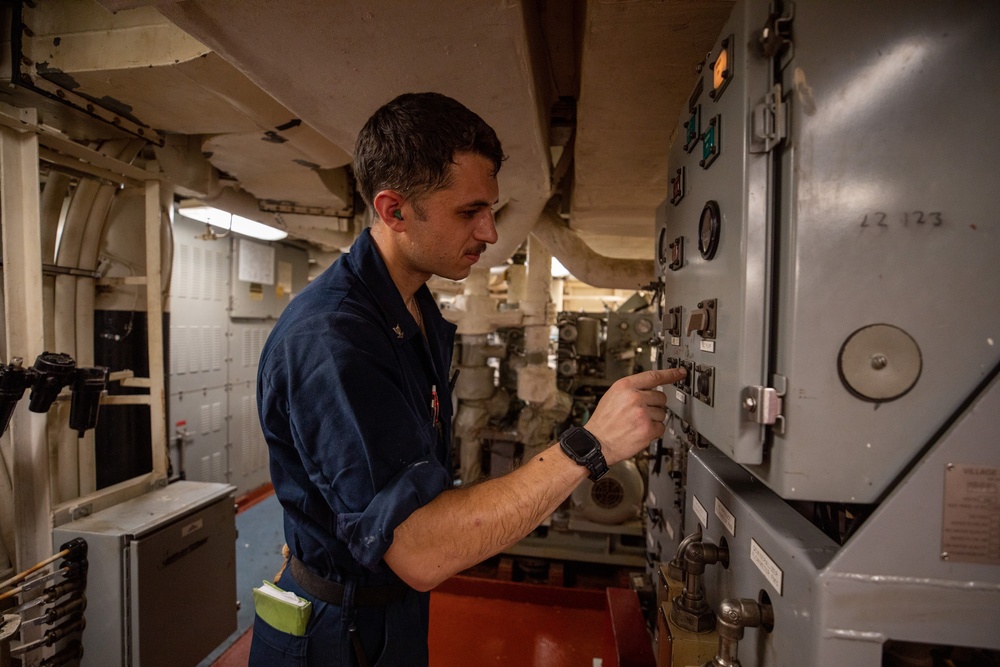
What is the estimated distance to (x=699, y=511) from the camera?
1277 millimetres

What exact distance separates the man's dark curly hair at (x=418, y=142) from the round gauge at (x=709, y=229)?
1.80ft

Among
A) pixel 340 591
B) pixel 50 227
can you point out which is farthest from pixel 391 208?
pixel 50 227

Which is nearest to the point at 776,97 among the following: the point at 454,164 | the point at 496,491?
the point at 454,164

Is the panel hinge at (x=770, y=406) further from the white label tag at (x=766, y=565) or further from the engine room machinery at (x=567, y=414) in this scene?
the engine room machinery at (x=567, y=414)

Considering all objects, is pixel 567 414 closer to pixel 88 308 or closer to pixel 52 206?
pixel 88 308

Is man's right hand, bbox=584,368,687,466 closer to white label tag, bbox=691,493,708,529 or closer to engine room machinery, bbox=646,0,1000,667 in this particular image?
engine room machinery, bbox=646,0,1000,667

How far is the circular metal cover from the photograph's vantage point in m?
0.73

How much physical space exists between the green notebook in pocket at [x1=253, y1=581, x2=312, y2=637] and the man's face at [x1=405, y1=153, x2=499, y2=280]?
0.88 m

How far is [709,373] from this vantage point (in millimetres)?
1005

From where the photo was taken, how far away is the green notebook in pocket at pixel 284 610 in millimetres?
1087

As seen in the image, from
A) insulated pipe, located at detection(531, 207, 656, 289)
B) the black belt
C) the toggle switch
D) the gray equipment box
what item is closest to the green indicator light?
the toggle switch

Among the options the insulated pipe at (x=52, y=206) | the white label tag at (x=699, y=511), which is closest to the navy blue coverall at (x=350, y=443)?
the white label tag at (x=699, y=511)

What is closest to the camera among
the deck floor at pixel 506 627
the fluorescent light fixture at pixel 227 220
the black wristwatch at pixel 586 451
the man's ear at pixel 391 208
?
the black wristwatch at pixel 586 451

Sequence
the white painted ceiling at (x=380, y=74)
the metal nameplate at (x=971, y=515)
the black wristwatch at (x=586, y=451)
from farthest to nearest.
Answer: the white painted ceiling at (x=380, y=74)
the black wristwatch at (x=586, y=451)
the metal nameplate at (x=971, y=515)
